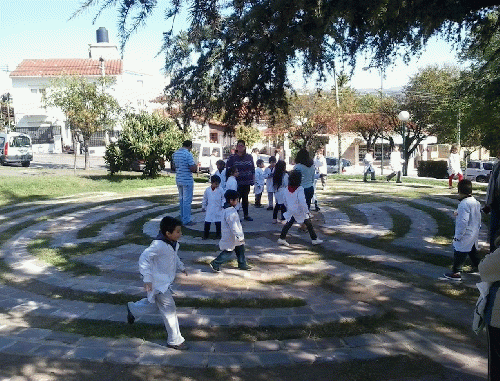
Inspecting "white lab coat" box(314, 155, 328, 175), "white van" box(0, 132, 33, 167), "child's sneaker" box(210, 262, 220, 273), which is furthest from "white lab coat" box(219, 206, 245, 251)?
"white van" box(0, 132, 33, 167)

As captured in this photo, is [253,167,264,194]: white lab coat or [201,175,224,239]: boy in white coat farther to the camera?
[253,167,264,194]: white lab coat

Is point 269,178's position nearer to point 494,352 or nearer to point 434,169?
point 494,352

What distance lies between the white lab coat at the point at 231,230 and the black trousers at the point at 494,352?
365cm

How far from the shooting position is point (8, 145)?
28578mm

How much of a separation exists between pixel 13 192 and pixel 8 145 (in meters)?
13.8

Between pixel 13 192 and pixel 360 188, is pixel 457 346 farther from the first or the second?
pixel 13 192

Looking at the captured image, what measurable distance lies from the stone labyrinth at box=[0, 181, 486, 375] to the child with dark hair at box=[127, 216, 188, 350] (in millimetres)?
194

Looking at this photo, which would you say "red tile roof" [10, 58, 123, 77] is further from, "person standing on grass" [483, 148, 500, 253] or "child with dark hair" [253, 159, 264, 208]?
"person standing on grass" [483, 148, 500, 253]

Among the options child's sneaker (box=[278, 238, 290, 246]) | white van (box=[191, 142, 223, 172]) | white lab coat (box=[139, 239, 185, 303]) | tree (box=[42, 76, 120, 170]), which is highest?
tree (box=[42, 76, 120, 170])

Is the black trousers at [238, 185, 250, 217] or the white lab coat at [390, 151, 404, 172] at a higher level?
the white lab coat at [390, 151, 404, 172]

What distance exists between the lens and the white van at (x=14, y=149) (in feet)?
93.9

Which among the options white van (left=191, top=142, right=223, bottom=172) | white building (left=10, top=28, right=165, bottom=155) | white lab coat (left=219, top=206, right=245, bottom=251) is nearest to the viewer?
white lab coat (left=219, top=206, right=245, bottom=251)

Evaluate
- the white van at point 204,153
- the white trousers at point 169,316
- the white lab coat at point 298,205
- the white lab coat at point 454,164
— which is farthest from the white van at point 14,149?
the white trousers at point 169,316

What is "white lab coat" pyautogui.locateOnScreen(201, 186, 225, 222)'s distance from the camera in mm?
8602
